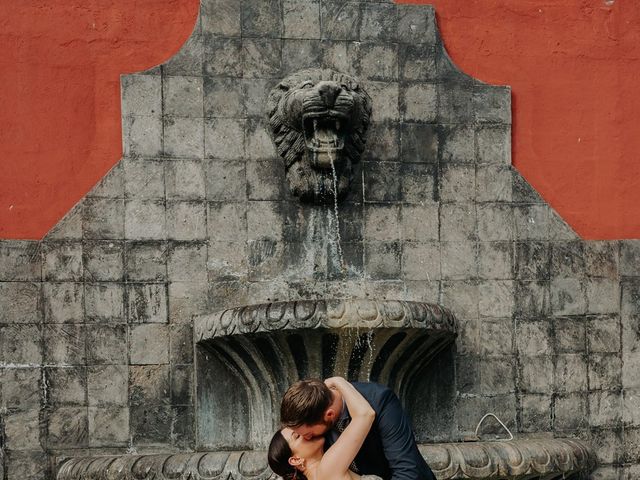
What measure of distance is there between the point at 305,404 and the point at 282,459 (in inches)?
12.5

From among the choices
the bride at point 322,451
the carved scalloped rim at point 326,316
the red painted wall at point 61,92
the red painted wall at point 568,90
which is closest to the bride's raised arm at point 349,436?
the bride at point 322,451

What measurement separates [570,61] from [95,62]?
317cm

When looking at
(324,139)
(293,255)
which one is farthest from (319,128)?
(293,255)

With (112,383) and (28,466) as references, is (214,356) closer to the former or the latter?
(112,383)

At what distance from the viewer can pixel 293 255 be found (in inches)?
346

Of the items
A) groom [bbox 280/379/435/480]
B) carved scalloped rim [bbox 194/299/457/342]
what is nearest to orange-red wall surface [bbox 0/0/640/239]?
carved scalloped rim [bbox 194/299/457/342]

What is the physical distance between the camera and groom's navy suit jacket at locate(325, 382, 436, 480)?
5840 mm

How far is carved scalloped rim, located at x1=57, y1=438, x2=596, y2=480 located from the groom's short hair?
2206 mm

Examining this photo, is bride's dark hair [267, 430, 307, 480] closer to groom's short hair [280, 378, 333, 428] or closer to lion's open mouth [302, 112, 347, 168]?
groom's short hair [280, 378, 333, 428]

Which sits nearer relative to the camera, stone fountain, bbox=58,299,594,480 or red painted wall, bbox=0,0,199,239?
stone fountain, bbox=58,299,594,480

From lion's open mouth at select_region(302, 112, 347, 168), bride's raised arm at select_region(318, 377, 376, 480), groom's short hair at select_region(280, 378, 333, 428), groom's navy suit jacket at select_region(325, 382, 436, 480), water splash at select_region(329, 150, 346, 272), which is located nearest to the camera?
groom's short hair at select_region(280, 378, 333, 428)

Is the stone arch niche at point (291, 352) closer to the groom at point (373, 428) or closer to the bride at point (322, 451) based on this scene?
→ the groom at point (373, 428)

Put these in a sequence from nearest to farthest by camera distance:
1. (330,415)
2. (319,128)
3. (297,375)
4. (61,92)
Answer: (330,415) → (297,375) → (319,128) → (61,92)

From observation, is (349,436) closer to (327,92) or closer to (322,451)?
(322,451)
